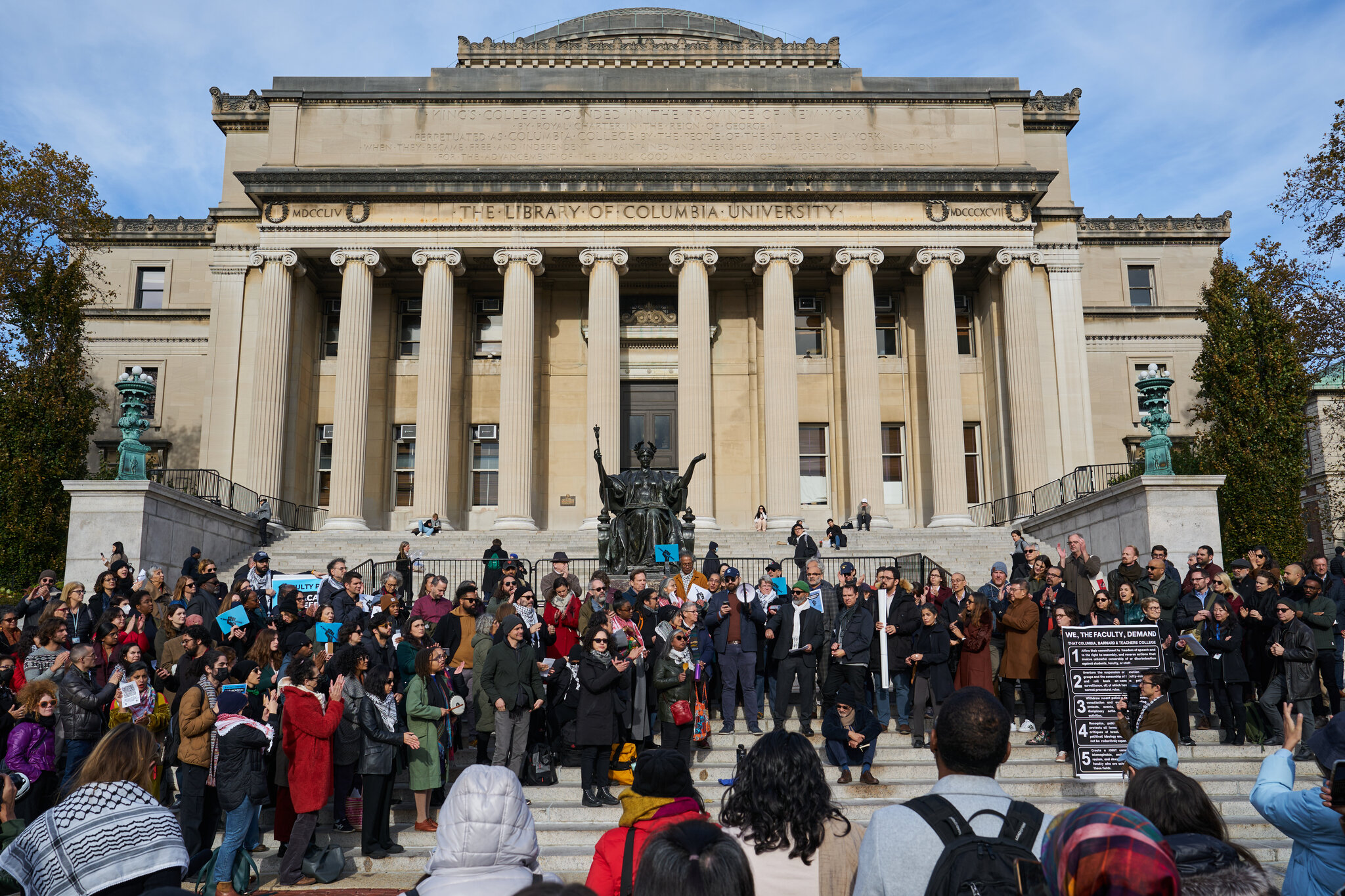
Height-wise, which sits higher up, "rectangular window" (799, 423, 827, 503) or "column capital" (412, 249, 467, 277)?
"column capital" (412, 249, 467, 277)

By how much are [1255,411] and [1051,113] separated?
14.6m

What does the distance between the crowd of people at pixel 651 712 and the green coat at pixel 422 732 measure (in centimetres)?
3

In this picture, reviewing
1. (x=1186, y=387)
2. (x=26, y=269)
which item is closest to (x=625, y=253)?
(x=26, y=269)

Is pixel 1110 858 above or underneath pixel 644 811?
above

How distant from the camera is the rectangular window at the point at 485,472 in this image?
1453 inches

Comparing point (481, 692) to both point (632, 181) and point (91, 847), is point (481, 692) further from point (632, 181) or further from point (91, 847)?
point (632, 181)

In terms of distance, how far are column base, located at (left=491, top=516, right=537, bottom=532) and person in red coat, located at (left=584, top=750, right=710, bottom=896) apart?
91.9 ft

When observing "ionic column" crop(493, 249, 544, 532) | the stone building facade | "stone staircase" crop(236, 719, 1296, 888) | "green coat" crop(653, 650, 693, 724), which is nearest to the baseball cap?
"stone staircase" crop(236, 719, 1296, 888)

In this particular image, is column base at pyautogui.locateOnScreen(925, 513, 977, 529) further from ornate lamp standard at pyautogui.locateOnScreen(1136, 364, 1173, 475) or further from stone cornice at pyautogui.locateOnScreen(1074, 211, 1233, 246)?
stone cornice at pyautogui.locateOnScreen(1074, 211, 1233, 246)

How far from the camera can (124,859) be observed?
14.3 ft

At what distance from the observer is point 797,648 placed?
12.9 metres

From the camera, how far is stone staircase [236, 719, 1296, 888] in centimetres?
955

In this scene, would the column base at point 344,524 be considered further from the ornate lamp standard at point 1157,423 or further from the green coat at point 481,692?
the ornate lamp standard at point 1157,423

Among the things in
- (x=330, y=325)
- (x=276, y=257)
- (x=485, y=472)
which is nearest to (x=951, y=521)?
(x=485, y=472)
